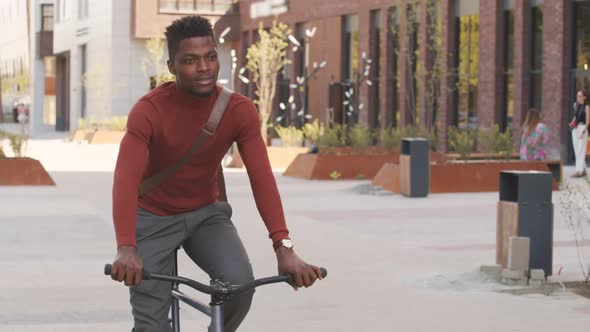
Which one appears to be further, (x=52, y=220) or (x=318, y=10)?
(x=318, y=10)

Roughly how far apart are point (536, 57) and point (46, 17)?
61821 millimetres

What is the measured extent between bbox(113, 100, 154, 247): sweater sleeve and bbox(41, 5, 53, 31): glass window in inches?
3383

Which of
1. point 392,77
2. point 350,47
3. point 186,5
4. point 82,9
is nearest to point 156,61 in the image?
point 186,5

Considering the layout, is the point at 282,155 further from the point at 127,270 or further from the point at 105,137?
the point at 127,270

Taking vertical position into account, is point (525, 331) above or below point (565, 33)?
below

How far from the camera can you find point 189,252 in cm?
512

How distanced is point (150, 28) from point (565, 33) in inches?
1344

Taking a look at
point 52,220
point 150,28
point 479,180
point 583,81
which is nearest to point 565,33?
point 583,81

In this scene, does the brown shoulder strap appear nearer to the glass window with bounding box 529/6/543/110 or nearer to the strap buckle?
the strap buckle

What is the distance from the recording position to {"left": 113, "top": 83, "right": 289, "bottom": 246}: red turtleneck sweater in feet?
15.3

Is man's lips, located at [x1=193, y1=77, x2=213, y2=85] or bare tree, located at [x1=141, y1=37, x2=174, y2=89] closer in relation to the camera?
man's lips, located at [x1=193, y1=77, x2=213, y2=85]

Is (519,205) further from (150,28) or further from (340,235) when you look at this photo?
(150,28)

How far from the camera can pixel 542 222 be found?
35.6ft

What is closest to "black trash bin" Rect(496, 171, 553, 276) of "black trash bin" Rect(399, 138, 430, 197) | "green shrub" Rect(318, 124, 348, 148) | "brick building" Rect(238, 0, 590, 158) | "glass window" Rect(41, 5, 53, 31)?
"black trash bin" Rect(399, 138, 430, 197)
